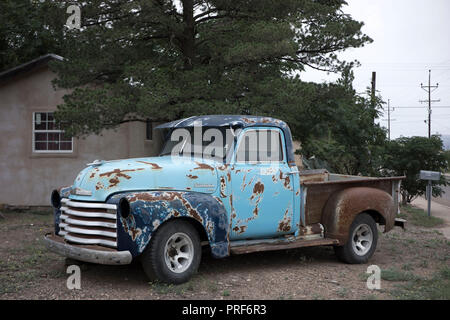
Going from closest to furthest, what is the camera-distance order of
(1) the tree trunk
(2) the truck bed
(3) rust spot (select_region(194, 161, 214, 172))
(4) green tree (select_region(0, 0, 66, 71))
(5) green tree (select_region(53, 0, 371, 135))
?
(3) rust spot (select_region(194, 161, 214, 172)), (2) the truck bed, (5) green tree (select_region(53, 0, 371, 135)), (1) the tree trunk, (4) green tree (select_region(0, 0, 66, 71))

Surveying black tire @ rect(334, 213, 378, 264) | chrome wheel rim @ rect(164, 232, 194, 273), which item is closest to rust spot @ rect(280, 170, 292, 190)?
black tire @ rect(334, 213, 378, 264)

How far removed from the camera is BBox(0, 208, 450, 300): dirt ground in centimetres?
632

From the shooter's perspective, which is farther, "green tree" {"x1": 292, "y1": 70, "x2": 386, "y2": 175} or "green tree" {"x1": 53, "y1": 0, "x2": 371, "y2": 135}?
"green tree" {"x1": 292, "y1": 70, "x2": 386, "y2": 175}

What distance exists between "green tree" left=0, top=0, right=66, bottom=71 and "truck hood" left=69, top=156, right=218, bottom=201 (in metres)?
12.2

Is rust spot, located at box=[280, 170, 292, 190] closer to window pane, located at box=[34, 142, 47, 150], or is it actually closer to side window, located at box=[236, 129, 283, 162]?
side window, located at box=[236, 129, 283, 162]

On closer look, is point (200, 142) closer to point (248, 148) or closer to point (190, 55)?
point (248, 148)

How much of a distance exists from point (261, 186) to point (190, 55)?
6998 millimetres

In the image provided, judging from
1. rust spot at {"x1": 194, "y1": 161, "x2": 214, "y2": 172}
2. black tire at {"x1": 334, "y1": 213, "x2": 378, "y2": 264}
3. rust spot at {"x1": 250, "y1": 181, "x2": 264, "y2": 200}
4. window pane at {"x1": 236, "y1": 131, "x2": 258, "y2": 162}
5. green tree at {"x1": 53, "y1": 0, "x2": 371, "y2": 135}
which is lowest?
black tire at {"x1": 334, "y1": 213, "x2": 378, "y2": 264}

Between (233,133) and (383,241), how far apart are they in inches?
191

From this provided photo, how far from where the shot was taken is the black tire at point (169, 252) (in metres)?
6.37

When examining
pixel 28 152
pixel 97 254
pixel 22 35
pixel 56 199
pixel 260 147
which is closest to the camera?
pixel 97 254

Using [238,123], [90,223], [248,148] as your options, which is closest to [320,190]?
[248,148]

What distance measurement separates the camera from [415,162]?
20.4 metres

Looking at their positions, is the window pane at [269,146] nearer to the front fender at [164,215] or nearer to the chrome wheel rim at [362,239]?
the front fender at [164,215]
